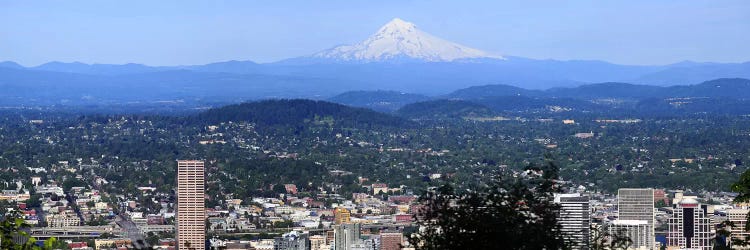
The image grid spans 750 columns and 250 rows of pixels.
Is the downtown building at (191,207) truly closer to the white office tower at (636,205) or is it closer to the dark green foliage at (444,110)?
the white office tower at (636,205)

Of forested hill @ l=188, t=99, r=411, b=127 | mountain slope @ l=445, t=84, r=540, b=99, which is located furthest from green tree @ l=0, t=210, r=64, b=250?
mountain slope @ l=445, t=84, r=540, b=99

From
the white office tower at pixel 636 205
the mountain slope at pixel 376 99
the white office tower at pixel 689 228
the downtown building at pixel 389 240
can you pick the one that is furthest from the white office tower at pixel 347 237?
the mountain slope at pixel 376 99

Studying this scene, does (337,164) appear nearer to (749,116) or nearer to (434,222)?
(749,116)

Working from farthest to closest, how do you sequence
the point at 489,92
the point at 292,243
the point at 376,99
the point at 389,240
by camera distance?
the point at 489,92 < the point at 376,99 < the point at 292,243 < the point at 389,240

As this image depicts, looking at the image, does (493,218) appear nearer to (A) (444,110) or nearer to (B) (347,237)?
(B) (347,237)

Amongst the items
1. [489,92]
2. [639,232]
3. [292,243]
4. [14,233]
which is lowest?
[489,92]

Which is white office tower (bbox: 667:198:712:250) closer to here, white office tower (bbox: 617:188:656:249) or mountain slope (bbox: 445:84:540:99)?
white office tower (bbox: 617:188:656:249)

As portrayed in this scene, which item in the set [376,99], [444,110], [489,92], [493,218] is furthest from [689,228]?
[489,92]

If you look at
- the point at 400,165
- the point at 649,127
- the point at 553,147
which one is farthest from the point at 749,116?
the point at 400,165
